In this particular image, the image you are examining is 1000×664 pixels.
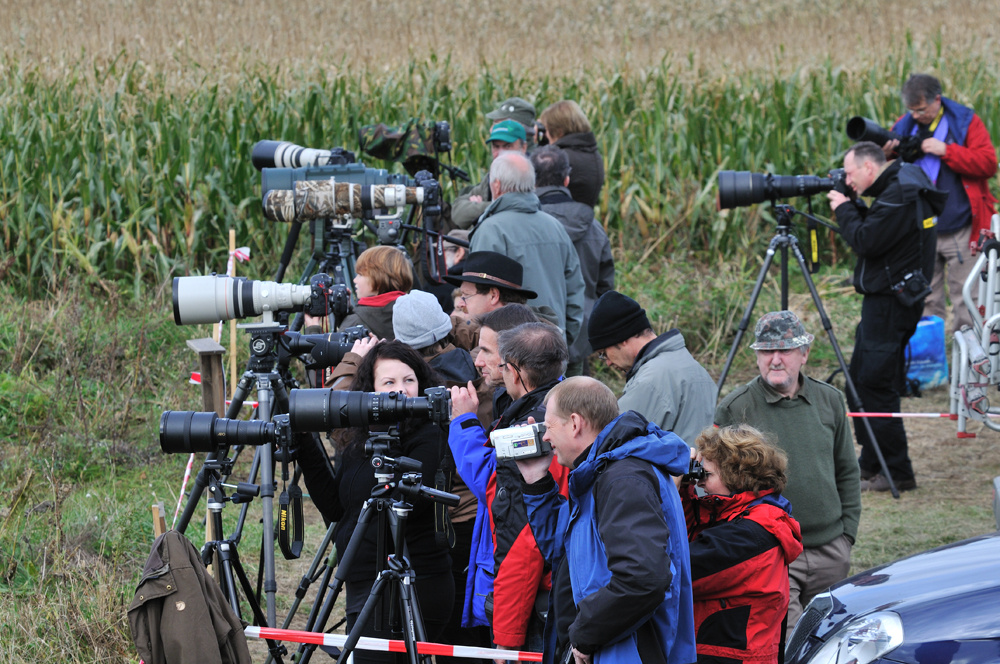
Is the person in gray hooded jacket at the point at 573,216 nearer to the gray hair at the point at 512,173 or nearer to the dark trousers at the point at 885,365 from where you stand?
the gray hair at the point at 512,173

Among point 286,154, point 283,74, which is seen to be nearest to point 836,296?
point 286,154

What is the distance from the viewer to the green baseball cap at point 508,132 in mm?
6852

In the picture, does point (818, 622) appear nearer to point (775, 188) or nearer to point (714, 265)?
point (775, 188)

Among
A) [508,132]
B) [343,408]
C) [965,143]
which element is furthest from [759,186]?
[343,408]

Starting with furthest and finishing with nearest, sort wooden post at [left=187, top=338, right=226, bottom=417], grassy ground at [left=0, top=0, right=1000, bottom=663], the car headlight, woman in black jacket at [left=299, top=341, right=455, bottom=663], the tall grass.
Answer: the tall grass, grassy ground at [left=0, top=0, right=1000, bottom=663], wooden post at [left=187, top=338, right=226, bottom=417], woman in black jacket at [left=299, top=341, right=455, bottom=663], the car headlight

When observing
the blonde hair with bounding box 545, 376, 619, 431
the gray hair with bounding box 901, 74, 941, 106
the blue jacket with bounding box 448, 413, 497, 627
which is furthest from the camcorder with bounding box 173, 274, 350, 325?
the gray hair with bounding box 901, 74, 941, 106

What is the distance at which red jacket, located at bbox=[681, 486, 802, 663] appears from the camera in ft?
10.9

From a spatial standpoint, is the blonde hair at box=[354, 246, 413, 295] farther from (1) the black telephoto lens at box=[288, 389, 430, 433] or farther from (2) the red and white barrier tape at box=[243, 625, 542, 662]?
(2) the red and white barrier tape at box=[243, 625, 542, 662]

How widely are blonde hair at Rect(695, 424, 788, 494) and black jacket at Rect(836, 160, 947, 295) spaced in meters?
3.18

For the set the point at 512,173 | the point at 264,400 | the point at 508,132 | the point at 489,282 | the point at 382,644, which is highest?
the point at 508,132

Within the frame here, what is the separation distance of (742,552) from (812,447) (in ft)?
3.29

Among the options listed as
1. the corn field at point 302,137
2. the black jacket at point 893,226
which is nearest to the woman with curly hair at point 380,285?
the black jacket at point 893,226

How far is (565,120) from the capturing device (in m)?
7.21

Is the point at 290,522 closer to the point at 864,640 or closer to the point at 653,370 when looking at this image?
the point at 653,370
